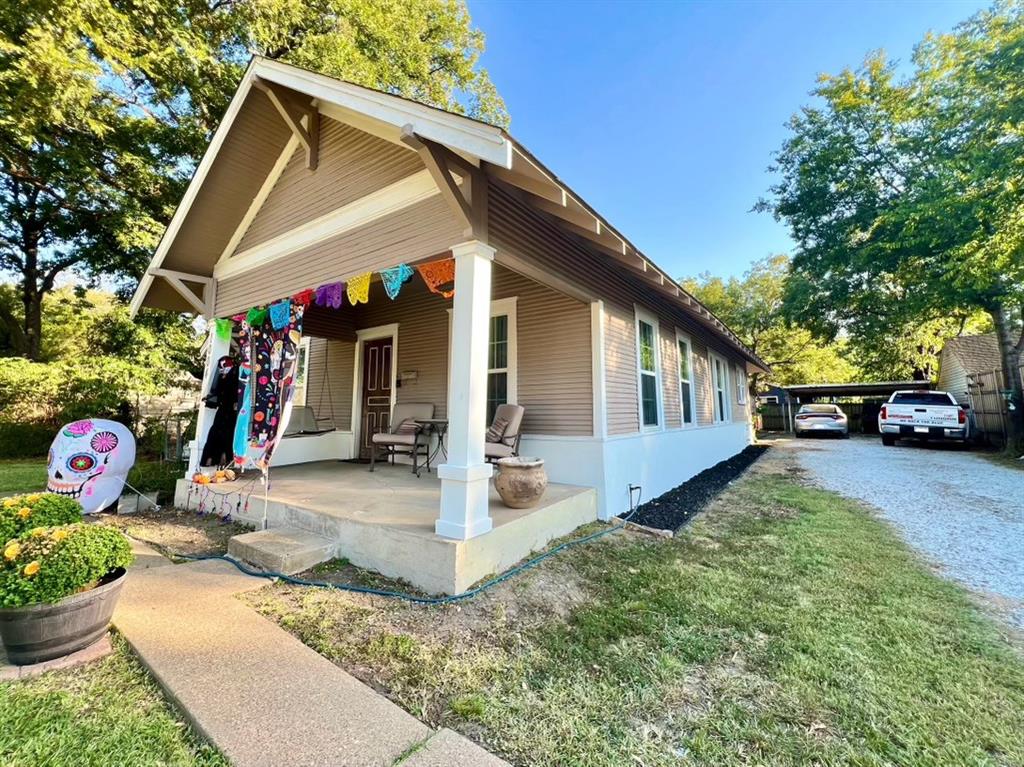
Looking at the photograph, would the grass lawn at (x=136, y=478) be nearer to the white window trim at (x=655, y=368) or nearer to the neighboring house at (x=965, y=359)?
the white window trim at (x=655, y=368)

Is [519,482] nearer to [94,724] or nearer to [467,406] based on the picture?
[467,406]

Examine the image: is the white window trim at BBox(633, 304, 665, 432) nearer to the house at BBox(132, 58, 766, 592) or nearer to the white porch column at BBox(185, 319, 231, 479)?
the house at BBox(132, 58, 766, 592)

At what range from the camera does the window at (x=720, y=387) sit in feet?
34.7

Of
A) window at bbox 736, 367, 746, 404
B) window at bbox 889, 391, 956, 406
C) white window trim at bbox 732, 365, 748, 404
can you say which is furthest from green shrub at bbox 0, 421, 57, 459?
window at bbox 889, 391, 956, 406

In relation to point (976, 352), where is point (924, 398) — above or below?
below

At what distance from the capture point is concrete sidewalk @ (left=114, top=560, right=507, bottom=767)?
156 centimetres

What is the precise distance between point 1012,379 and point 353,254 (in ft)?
47.5

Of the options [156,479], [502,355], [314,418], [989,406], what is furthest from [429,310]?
[989,406]

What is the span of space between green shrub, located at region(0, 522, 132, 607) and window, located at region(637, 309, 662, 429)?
5421 millimetres

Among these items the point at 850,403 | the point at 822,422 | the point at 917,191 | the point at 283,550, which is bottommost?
the point at 283,550

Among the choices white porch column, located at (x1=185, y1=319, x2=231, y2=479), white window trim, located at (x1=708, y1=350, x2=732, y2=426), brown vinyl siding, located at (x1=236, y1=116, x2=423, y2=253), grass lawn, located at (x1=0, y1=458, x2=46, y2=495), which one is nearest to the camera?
brown vinyl siding, located at (x1=236, y1=116, x2=423, y2=253)

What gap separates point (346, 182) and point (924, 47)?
55.3ft

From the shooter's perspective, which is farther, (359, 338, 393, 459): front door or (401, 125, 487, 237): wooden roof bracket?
(359, 338, 393, 459): front door

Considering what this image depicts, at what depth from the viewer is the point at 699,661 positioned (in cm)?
226
